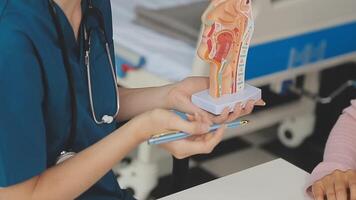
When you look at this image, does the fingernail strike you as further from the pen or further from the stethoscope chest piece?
the stethoscope chest piece

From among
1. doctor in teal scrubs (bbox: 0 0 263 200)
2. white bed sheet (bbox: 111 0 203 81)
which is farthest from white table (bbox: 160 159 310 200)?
white bed sheet (bbox: 111 0 203 81)

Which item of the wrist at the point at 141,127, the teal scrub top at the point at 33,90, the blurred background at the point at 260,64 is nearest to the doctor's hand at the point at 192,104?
the wrist at the point at 141,127

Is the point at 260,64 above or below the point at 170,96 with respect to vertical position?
below

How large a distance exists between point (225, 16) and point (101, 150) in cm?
35

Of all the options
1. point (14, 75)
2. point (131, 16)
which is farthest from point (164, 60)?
point (14, 75)

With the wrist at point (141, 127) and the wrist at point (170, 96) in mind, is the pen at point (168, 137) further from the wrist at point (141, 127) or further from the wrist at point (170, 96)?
the wrist at point (170, 96)

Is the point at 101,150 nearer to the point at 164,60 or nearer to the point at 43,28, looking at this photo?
the point at 43,28

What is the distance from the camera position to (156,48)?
8.32ft

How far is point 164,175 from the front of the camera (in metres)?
2.92

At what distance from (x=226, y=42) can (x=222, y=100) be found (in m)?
0.12

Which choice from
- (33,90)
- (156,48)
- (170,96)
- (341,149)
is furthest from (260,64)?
(33,90)

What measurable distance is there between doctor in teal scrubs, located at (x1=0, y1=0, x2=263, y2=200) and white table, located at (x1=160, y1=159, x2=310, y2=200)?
0.15m

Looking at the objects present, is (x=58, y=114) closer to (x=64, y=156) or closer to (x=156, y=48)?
(x=64, y=156)

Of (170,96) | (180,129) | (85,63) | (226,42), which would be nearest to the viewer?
(180,129)
